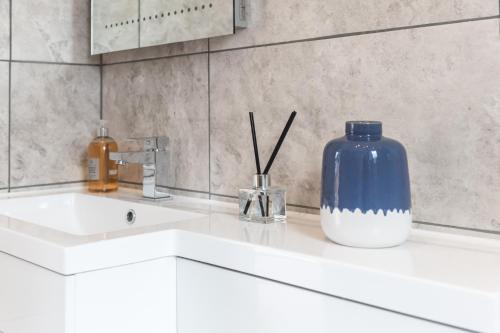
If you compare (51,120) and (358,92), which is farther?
(51,120)

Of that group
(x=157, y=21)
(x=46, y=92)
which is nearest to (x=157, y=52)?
(x=157, y=21)

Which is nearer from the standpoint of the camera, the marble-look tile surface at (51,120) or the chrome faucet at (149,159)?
the chrome faucet at (149,159)

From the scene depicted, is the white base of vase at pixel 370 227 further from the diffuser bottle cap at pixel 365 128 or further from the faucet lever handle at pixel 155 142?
the faucet lever handle at pixel 155 142

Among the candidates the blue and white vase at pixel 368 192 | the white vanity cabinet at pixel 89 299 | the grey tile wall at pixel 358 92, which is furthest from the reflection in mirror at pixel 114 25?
the blue and white vase at pixel 368 192

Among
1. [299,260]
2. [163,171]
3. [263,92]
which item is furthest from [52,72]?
[299,260]

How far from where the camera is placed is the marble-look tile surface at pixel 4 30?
1.41 metres

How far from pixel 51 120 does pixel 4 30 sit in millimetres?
252

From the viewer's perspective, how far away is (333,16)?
1.03m

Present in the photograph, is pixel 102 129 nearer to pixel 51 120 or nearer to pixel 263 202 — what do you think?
pixel 51 120

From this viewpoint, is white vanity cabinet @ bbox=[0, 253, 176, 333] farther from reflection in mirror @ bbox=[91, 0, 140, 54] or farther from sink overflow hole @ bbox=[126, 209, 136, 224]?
reflection in mirror @ bbox=[91, 0, 140, 54]

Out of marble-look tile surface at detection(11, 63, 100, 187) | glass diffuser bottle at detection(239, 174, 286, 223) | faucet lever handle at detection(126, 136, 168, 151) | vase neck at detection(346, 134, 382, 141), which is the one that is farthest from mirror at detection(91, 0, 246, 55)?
vase neck at detection(346, 134, 382, 141)

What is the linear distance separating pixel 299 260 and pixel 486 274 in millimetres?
232

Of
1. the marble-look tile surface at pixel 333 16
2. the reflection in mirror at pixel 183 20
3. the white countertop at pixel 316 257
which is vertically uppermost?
the reflection in mirror at pixel 183 20

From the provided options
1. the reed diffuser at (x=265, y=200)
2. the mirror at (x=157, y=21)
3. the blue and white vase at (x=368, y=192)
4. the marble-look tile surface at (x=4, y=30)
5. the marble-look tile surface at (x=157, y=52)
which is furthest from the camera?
the marble-look tile surface at (x=4, y=30)
